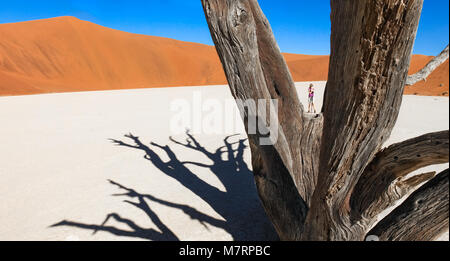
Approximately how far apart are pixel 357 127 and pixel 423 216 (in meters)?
0.50

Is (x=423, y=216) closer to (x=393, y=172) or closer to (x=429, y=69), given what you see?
(x=393, y=172)

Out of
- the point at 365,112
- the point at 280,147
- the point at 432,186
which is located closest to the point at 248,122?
the point at 280,147

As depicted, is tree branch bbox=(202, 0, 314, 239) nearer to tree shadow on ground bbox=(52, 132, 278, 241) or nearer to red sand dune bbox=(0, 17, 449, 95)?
tree shadow on ground bbox=(52, 132, 278, 241)

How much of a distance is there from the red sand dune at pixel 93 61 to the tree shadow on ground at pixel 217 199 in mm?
28384

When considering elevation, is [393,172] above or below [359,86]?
below

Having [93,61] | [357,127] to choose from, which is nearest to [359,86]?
[357,127]

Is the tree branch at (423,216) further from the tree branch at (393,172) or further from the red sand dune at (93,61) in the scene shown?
the red sand dune at (93,61)

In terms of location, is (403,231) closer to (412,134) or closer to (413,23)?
(413,23)

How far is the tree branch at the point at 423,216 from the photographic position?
3.71 feet

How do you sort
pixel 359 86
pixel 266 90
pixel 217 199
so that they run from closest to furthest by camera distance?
1. pixel 359 86
2. pixel 266 90
3. pixel 217 199

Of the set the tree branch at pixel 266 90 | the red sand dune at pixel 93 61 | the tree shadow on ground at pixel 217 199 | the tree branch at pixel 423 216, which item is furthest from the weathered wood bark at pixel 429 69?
the red sand dune at pixel 93 61

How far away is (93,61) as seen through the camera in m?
46.1

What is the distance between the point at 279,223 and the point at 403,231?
3.46 feet

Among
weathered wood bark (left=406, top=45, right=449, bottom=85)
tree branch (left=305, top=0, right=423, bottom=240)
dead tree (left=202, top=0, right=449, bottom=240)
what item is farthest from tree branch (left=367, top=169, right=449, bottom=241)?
weathered wood bark (left=406, top=45, right=449, bottom=85)
